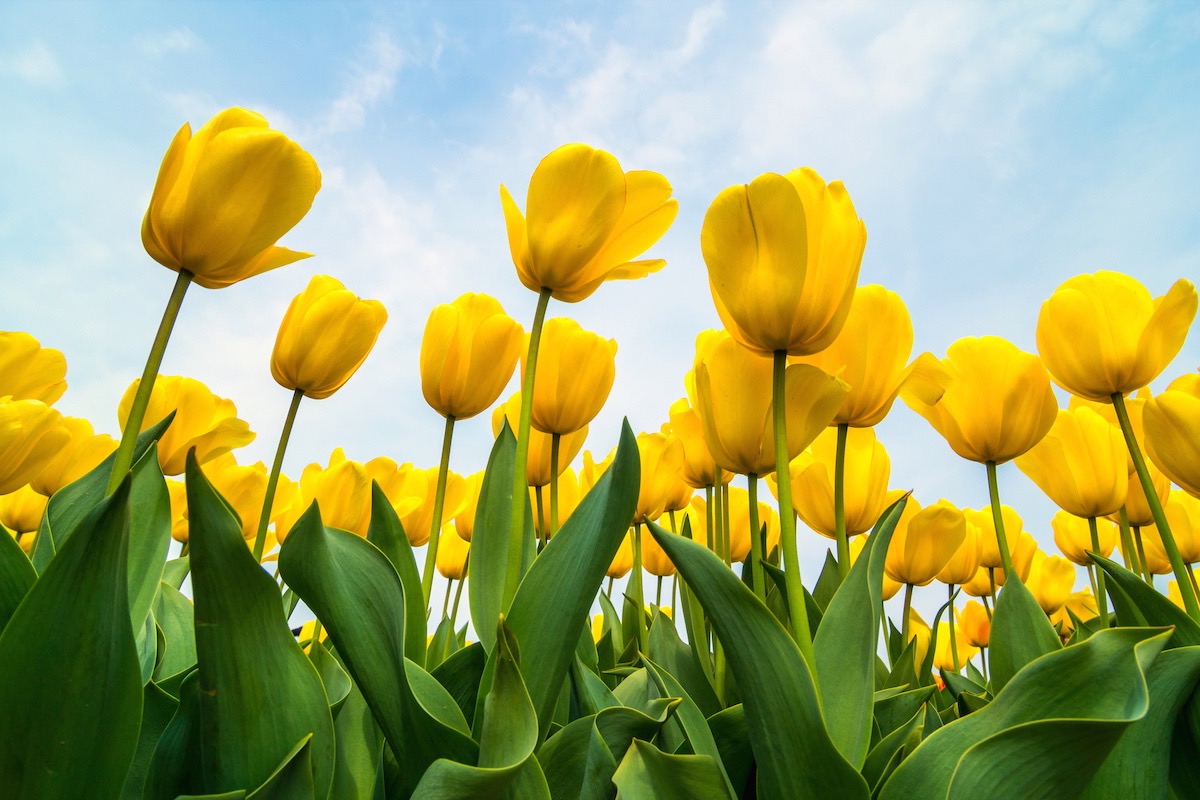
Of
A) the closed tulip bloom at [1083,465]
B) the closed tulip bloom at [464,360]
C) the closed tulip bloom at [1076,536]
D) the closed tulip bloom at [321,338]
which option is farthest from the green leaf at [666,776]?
the closed tulip bloom at [1076,536]

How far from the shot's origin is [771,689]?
0.81 meters

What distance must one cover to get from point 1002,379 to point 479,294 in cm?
98

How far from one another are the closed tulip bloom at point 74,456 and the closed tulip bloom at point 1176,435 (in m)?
2.26

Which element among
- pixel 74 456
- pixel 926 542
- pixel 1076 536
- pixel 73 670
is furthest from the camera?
pixel 1076 536

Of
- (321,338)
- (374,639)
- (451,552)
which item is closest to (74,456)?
(321,338)

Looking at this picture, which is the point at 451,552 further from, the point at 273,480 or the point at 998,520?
the point at 998,520

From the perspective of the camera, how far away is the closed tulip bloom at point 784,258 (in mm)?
Answer: 1008

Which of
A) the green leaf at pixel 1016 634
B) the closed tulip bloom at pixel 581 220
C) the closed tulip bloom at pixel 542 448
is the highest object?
the closed tulip bloom at pixel 581 220

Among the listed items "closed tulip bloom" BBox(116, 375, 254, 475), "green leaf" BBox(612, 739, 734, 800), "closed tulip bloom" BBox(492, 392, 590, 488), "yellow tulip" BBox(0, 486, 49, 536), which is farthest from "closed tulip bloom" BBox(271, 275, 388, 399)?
"yellow tulip" BBox(0, 486, 49, 536)

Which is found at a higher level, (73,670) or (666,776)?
(73,670)

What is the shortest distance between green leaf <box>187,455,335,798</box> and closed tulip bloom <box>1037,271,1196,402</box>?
53.0 inches

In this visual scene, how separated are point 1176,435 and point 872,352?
0.65 metres

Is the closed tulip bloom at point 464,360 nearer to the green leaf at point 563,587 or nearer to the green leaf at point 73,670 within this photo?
the green leaf at point 563,587

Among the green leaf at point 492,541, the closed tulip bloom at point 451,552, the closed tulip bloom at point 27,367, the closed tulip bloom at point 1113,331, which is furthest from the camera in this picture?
the closed tulip bloom at point 451,552
